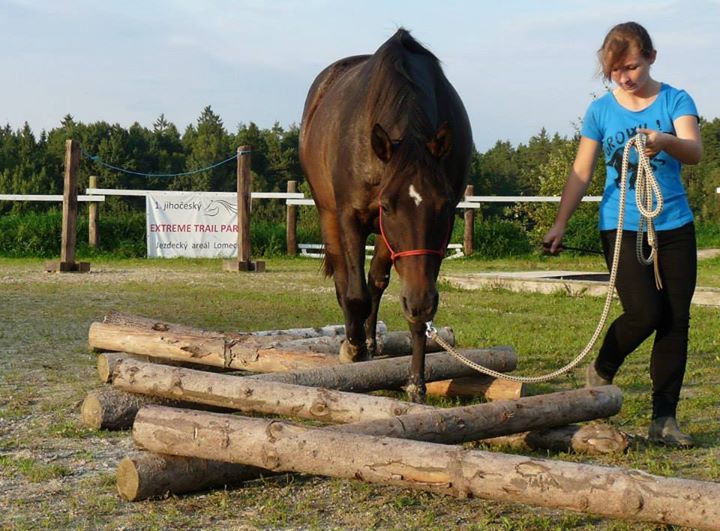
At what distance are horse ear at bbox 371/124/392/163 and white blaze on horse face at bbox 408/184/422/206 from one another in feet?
0.93

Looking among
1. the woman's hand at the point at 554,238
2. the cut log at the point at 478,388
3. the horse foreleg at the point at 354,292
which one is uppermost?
the woman's hand at the point at 554,238

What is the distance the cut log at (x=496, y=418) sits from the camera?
397cm

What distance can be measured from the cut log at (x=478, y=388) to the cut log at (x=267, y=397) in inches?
55.3

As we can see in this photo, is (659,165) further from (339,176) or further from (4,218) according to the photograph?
(4,218)

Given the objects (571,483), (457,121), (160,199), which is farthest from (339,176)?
(160,199)

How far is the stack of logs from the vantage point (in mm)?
3264

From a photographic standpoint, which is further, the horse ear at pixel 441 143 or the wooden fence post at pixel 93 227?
the wooden fence post at pixel 93 227

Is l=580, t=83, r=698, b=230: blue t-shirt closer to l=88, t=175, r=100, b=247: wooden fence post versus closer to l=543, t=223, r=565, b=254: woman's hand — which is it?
l=543, t=223, r=565, b=254: woman's hand

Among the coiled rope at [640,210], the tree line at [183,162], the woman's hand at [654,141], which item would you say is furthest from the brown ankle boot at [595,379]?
the tree line at [183,162]

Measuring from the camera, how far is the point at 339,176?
560cm

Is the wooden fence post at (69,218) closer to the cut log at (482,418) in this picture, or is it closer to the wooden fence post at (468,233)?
the wooden fence post at (468,233)

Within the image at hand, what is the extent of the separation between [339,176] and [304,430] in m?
2.21

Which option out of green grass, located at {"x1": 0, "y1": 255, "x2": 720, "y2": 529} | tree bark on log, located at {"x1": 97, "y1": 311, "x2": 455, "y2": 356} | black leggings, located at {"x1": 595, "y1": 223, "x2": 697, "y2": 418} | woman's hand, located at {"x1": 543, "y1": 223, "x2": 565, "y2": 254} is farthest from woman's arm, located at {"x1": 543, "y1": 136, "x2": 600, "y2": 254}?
tree bark on log, located at {"x1": 97, "y1": 311, "x2": 455, "y2": 356}

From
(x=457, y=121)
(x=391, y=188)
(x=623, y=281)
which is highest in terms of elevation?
(x=457, y=121)
